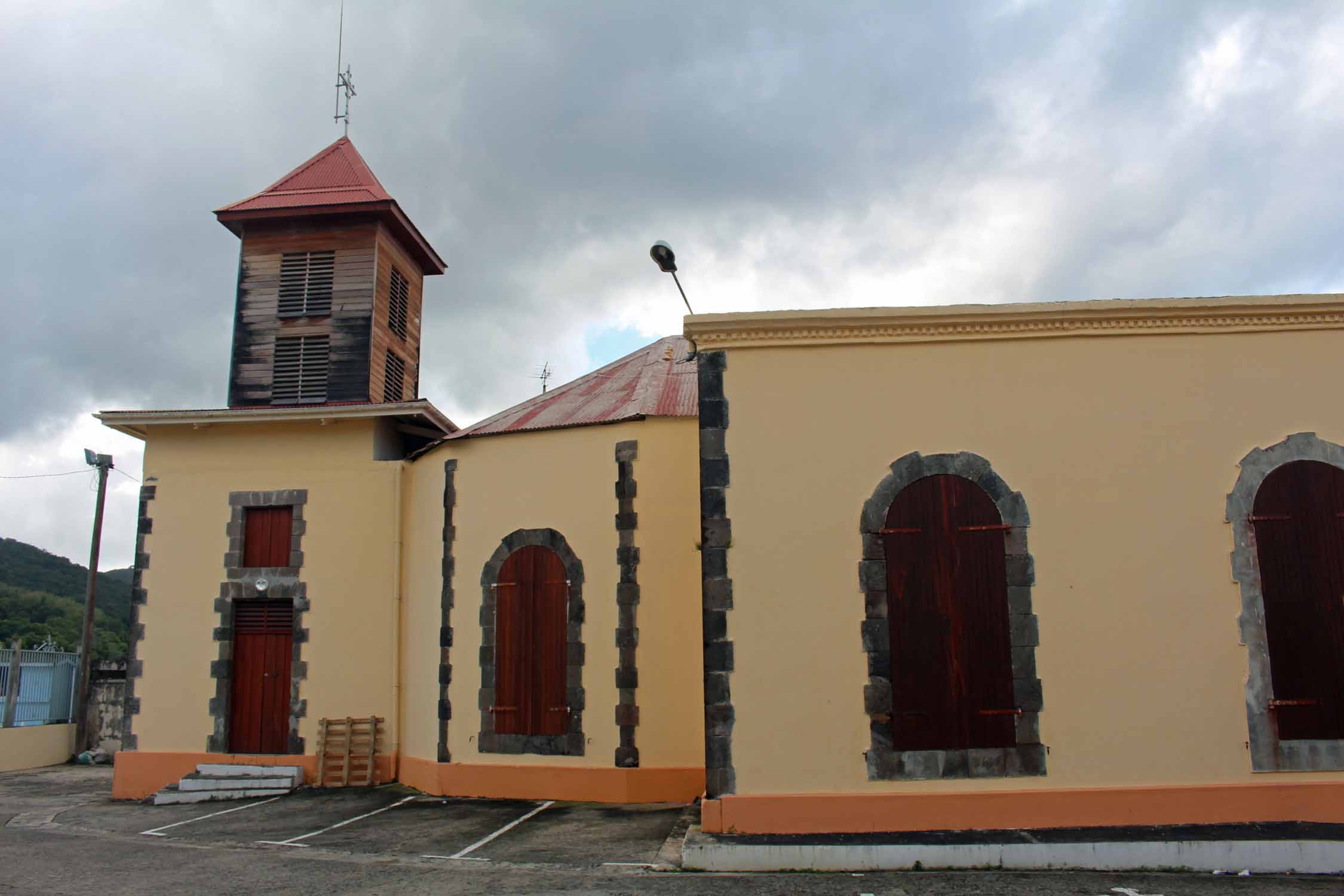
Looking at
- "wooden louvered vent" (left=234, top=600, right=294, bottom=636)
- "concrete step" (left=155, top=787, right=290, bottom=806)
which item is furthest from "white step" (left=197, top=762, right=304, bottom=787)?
"wooden louvered vent" (left=234, top=600, right=294, bottom=636)

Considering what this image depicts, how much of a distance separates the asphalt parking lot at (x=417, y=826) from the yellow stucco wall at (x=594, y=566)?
2.33ft

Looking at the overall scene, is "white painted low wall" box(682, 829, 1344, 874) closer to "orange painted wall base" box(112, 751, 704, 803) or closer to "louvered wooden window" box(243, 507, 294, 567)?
"orange painted wall base" box(112, 751, 704, 803)

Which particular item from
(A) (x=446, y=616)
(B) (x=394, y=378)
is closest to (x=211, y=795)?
(A) (x=446, y=616)

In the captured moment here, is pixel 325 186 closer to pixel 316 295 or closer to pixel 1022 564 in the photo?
pixel 316 295

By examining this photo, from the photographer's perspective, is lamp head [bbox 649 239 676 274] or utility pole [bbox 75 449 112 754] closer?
lamp head [bbox 649 239 676 274]

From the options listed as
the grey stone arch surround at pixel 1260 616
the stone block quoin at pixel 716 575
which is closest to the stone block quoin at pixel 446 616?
the stone block quoin at pixel 716 575

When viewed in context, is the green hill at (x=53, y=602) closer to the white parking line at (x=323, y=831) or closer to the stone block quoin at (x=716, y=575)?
the white parking line at (x=323, y=831)

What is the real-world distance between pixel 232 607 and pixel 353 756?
2889mm

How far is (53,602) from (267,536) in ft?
76.5

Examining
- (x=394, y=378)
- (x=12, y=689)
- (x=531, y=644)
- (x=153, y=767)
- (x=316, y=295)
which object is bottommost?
(x=153, y=767)

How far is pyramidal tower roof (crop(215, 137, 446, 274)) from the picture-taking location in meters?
15.8

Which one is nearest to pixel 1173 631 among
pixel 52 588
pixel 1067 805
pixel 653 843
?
pixel 1067 805

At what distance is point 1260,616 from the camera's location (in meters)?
8.19

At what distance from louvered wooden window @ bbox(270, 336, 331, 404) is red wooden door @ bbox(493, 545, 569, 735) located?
5873mm
